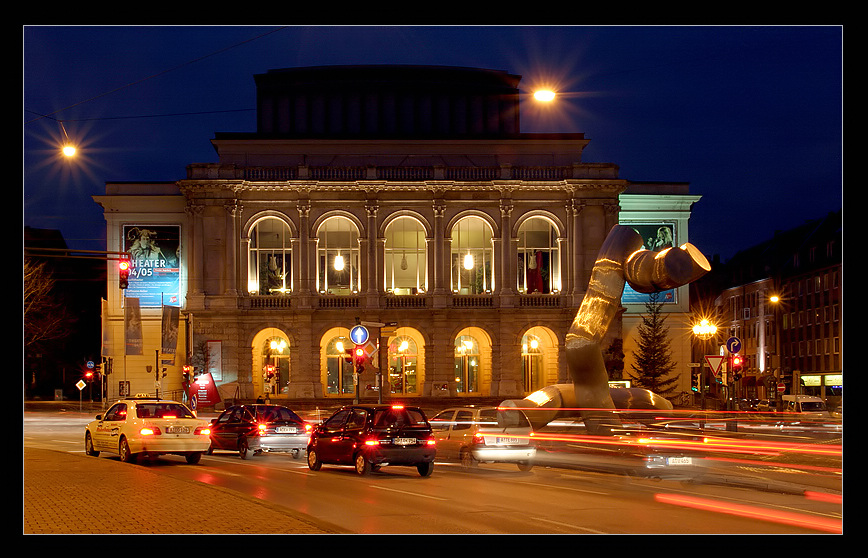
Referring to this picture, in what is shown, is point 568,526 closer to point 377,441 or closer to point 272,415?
point 377,441

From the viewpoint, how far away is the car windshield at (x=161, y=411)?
2703cm

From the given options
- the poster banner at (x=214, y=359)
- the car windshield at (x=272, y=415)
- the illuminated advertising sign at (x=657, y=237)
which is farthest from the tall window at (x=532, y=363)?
the car windshield at (x=272, y=415)

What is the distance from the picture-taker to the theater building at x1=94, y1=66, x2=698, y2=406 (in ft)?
248

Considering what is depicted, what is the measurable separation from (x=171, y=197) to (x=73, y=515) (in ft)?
216

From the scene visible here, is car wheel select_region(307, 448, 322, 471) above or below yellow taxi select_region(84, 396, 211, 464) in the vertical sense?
below

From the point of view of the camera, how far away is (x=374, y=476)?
24109 millimetres

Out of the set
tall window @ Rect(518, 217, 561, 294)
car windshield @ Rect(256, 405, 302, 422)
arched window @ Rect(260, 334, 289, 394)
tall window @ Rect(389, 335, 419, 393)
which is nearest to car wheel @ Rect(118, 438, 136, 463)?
car windshield @ Rect(256, 405, 302, 422)

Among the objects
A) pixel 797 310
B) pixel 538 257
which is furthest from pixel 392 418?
pixel 797 310

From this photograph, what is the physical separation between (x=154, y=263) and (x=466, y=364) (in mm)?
22684

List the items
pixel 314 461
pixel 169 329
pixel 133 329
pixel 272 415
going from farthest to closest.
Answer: pixel 169 329
pixel 133 329
pixel 272 415
pixel 314 461

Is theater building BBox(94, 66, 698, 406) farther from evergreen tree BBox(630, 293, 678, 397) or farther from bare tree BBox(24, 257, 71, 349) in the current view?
bare tree BBox(24, 257, 71, 349)

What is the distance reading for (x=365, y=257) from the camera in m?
76.9

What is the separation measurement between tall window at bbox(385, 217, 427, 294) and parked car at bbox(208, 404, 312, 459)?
154 feet
